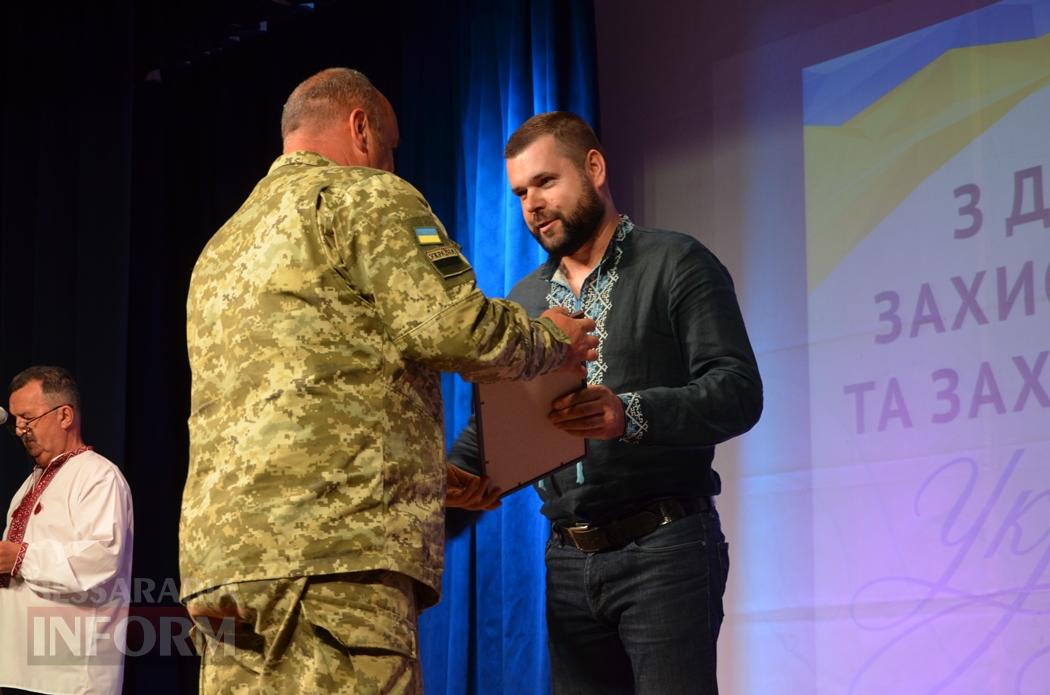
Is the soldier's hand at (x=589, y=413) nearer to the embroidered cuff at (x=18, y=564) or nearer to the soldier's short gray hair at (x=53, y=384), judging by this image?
the embroidered cuff at (x=18, y=564)

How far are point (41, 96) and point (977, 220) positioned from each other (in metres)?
3.94

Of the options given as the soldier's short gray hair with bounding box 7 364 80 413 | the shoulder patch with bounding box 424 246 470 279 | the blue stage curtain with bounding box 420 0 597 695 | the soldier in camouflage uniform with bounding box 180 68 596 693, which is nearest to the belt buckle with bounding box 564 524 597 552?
the soldier in camouflage uniform with bounding box 180 68 596 693

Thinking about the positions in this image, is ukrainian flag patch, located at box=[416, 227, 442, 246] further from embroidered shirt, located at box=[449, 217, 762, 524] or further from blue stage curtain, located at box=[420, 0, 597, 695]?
blue stage curtain, located at box=[420, 0, 597, 695]

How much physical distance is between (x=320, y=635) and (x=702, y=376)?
957mm

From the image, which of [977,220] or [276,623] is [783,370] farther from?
[276,623]

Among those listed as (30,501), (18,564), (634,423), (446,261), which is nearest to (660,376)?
(634,423)

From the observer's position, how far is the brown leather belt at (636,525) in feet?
7.93

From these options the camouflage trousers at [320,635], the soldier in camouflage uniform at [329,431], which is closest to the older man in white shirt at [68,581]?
the soldier in camouflage uniform at [329,431]

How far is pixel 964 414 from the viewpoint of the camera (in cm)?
328

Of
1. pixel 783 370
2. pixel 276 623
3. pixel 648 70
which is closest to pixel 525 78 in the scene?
pixel 648 70

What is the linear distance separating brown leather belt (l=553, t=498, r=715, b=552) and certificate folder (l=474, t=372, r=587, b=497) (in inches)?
6.7

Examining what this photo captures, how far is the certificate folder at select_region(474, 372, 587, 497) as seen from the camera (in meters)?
2.16

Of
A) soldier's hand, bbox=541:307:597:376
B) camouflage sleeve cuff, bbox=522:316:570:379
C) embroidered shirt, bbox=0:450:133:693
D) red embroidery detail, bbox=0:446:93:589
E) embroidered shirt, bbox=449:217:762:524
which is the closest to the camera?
camouflage sleeve cuff, bbox=522:316:570:379

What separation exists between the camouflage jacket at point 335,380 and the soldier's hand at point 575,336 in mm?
147
